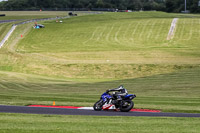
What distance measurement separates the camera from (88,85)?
36.0 metres

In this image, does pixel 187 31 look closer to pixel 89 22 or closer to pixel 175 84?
pixel 89 22

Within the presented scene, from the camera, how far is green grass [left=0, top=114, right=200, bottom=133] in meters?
13.8

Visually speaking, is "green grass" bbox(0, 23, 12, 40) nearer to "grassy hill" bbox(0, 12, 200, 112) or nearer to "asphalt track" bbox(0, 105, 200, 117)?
"grassy hill" bbox(0, 12, 200, 112)

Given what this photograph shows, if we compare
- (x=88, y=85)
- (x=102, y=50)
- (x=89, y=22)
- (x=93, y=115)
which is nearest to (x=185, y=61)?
(x=102, y=50)

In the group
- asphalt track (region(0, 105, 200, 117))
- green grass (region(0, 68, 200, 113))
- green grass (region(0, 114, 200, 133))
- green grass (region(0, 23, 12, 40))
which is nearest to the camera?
green grass (region(0, 114, 200, 133))

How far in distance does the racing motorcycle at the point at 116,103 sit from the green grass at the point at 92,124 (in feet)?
7.80

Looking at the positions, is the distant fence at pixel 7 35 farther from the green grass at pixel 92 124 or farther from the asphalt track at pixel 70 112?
the green grass at pixel 92 124

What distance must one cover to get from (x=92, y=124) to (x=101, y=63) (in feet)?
118

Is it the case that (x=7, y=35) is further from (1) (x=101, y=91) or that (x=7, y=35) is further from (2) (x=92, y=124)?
(2) (x=92, y=124)

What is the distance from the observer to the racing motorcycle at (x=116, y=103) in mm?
19484

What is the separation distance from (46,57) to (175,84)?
2760 cm

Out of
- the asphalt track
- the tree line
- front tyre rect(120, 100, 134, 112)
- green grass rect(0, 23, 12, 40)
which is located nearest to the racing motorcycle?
front tyre rect(120, 100, 134, 112)

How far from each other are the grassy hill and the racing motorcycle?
2313 millimetres

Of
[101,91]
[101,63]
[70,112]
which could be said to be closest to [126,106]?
[70,112]
